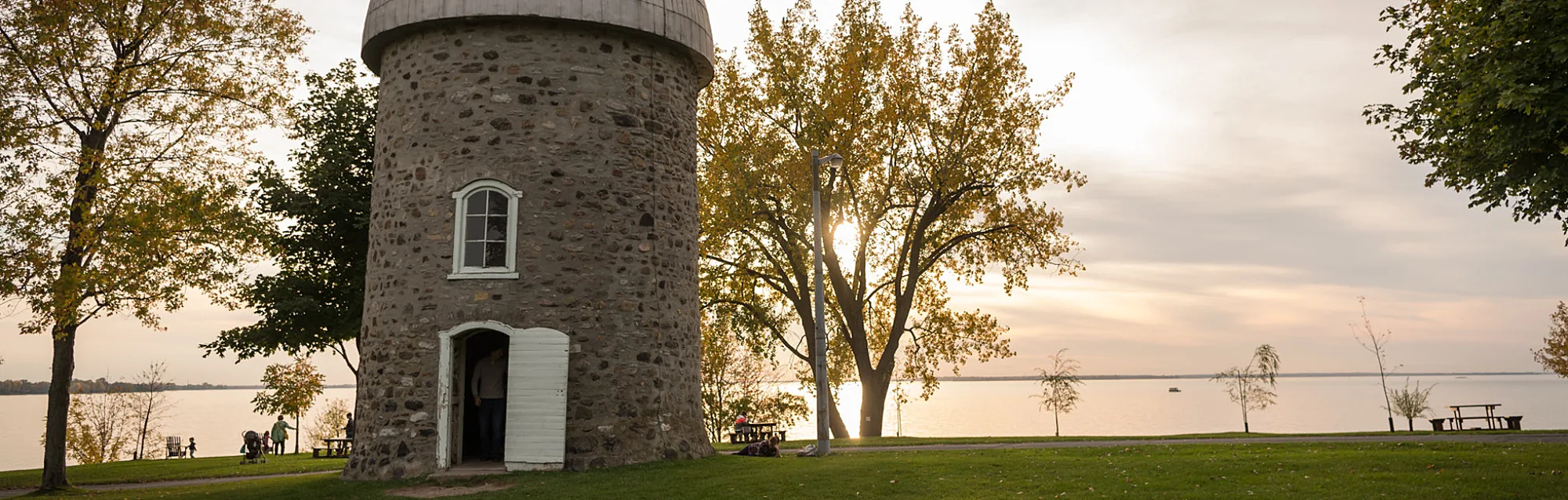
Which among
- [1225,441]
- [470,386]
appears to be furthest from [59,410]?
[1225,441]

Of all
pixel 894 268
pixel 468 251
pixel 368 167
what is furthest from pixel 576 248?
pixel 894 268

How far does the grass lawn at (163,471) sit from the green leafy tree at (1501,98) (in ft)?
65.8

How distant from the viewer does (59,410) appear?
55.9 ft

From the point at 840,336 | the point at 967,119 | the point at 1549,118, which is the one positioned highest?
the point at 967,119

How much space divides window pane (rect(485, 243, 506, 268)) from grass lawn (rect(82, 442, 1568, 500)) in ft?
10.5

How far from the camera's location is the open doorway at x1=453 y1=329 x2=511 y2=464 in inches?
589

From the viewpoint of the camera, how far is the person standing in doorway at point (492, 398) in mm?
14984

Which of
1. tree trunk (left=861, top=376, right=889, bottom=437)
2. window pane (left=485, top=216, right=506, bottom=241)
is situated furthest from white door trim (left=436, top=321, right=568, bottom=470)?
tree trunk (left=861, top=376, right=889, bottom=437)

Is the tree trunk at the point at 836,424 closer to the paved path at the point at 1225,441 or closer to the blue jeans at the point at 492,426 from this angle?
the paved path at the point at 1225,441

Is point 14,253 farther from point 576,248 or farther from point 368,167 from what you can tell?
point 576,248

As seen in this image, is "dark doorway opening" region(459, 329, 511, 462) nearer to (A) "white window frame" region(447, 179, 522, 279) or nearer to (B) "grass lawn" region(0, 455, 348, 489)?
(A) "white window frame" region(447, 179, 522, 279)

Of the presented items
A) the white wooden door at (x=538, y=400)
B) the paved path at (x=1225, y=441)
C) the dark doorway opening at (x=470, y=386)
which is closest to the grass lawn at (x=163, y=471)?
the dark doorway opening at (x=470, y=386)

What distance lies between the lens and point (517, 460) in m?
14.0

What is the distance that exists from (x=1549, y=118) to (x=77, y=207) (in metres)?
23.1
